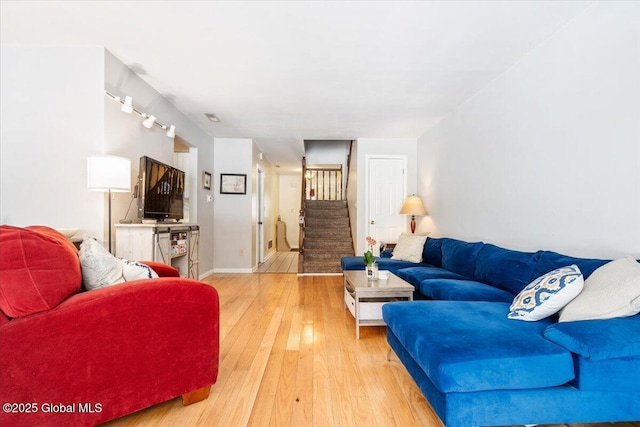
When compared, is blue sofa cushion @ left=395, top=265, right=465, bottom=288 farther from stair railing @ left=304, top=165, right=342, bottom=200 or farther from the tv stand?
stair railing @ left=304, top=165, right=342, bottom=200

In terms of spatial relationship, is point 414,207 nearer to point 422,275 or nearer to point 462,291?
point 422,275

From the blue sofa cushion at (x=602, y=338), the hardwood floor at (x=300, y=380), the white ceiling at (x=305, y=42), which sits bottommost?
the hardwood floor at (x=300, y=380)

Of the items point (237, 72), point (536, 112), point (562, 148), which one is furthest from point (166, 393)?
point (536, 112)

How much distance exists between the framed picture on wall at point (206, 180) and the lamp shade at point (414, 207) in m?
3.49

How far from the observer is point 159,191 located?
3205 mm

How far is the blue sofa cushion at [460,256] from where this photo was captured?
3062 millimetres

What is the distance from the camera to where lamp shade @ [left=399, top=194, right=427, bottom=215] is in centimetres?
500

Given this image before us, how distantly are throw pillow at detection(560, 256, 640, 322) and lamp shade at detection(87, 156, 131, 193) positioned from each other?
3.21 m

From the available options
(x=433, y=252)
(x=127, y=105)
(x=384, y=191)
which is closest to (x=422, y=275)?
(x=433, y=252)

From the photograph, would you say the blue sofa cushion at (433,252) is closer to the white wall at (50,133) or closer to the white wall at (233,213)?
the white wall at (233,213)

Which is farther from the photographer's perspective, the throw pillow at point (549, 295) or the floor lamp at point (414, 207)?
the floor lamp at point (414, 207)

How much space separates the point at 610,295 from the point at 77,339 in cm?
245

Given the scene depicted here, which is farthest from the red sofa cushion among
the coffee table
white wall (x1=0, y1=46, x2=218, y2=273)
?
the coffee table

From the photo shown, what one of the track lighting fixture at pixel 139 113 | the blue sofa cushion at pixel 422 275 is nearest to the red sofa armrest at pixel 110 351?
the track lighting fixture at pixel 139 113
